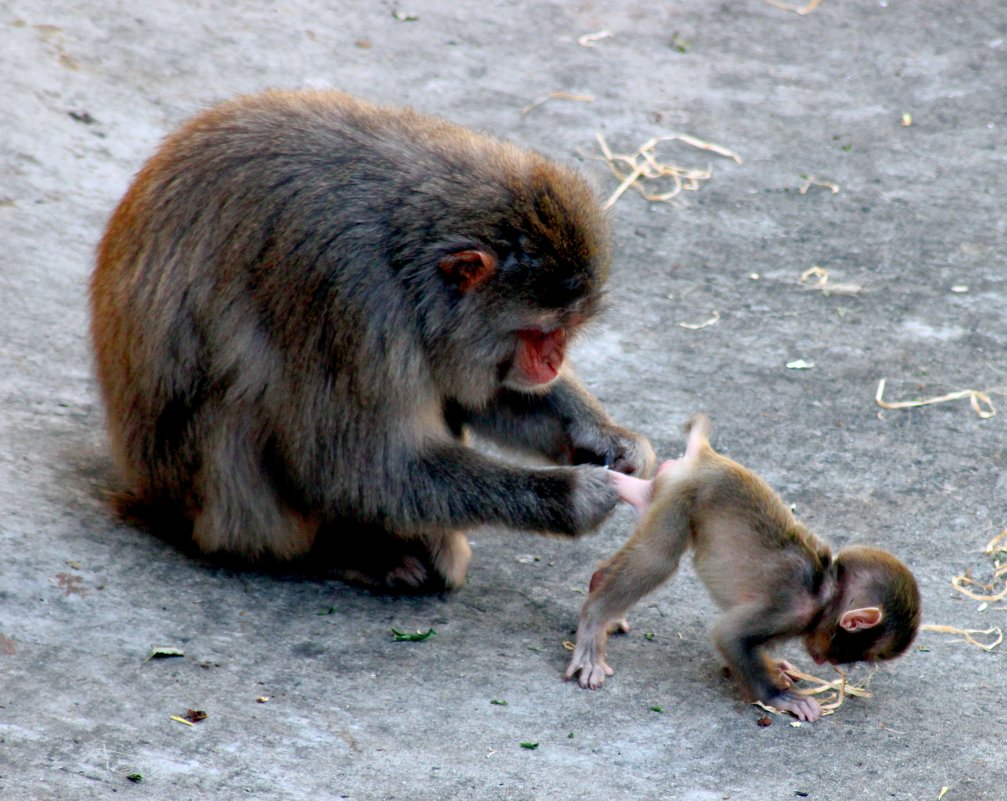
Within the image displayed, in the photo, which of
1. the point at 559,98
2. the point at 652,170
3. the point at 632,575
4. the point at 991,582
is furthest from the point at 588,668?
the point at 559,98

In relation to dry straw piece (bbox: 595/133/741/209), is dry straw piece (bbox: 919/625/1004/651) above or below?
below

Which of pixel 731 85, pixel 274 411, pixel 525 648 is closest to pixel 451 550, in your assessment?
pixel 525 648

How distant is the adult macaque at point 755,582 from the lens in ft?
13.6

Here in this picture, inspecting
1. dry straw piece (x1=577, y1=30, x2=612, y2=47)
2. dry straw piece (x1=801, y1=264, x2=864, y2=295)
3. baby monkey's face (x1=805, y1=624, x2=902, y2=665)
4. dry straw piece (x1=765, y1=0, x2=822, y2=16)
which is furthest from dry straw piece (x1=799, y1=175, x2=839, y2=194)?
baby monkey's face (x1=805, y1=624, x2=902, y2=665)

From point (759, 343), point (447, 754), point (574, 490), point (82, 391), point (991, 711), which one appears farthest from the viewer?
point (759, 343)

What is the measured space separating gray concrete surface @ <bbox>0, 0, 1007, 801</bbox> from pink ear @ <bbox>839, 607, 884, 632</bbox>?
1.11 feet

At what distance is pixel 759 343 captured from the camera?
258 inches

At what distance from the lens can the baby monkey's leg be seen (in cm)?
432

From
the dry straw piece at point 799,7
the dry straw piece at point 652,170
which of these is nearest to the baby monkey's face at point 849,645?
the dry straw piece at point 652,170

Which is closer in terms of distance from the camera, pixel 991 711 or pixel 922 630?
pixel 991 711

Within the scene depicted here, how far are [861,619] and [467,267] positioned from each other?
1691 millimetres

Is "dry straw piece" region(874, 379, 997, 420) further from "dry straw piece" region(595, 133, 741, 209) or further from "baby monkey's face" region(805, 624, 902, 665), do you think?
"dry straw piece" region(595, 133, 741, 209)

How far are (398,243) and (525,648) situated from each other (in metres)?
1.44

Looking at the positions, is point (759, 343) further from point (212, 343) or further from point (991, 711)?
point (212, 343)
